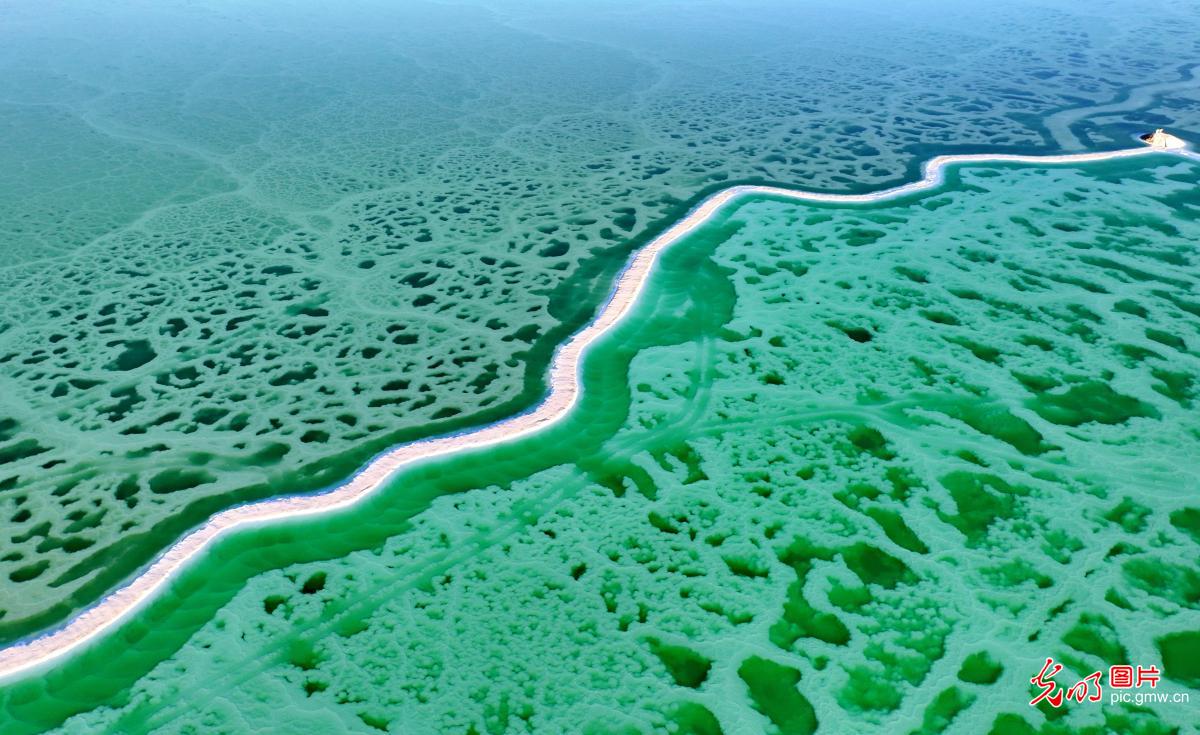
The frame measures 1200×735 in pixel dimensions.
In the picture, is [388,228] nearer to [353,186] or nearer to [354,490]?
[353,186]

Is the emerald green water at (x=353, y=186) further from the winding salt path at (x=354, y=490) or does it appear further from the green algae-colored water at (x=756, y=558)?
the green algae-colored water at (x=756, y=558)

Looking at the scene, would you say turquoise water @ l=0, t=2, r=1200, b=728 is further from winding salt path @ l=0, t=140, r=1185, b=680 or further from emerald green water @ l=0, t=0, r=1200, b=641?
winding salt path @ l=0, t=140, r=1185, b=680

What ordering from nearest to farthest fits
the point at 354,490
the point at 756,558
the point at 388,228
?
the point at 756,558 → the point at 354,490 → the point at 388,228

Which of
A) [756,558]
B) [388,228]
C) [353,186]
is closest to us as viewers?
[756,558]

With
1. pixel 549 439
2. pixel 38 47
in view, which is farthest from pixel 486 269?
pixel 38 47

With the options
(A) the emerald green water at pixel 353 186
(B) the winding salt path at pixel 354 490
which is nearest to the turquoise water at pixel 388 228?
(A) the emerald green water at pixel 353 186

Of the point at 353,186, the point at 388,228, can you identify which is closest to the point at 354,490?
the point at 388,228
